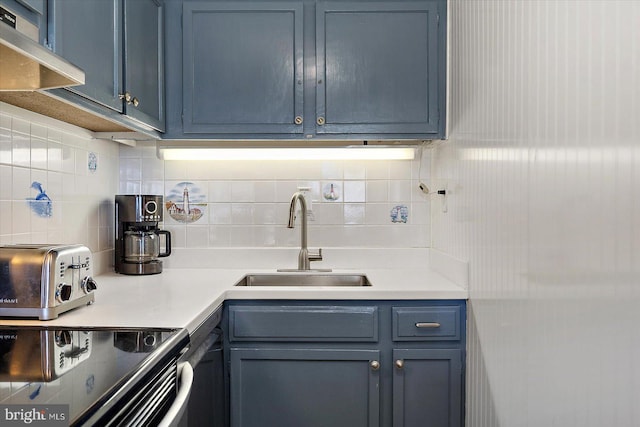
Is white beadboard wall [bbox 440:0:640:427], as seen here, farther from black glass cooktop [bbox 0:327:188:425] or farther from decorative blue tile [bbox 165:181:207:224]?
decorative blue tile [bbox 165:181:207:224]

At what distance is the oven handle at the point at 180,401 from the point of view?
38.1 inches

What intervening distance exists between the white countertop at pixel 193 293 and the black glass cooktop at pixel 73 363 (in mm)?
117

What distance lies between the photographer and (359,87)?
2.07 m

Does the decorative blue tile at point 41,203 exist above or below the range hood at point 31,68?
below

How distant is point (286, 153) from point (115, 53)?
0.93m

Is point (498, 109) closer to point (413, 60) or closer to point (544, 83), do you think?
point (544, 83)

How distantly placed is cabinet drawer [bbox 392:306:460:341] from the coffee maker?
114cm

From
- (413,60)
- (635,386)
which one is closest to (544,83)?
(635,386)

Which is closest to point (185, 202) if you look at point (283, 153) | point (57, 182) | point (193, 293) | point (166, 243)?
point (166, 243)

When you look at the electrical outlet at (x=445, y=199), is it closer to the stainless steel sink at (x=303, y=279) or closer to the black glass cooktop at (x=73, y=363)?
the stainless steel sink at (x=303, y=279)

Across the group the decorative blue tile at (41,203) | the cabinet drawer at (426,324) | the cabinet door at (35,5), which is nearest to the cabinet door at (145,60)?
the decorative blue tile at (41,203)

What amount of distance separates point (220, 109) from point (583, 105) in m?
1.51

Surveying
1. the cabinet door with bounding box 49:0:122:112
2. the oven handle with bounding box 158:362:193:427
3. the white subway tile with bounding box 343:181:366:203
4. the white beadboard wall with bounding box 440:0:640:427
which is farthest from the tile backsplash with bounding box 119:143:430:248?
the oven handle with bounding box 158:362:193:427

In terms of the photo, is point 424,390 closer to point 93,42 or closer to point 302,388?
point 302,388
